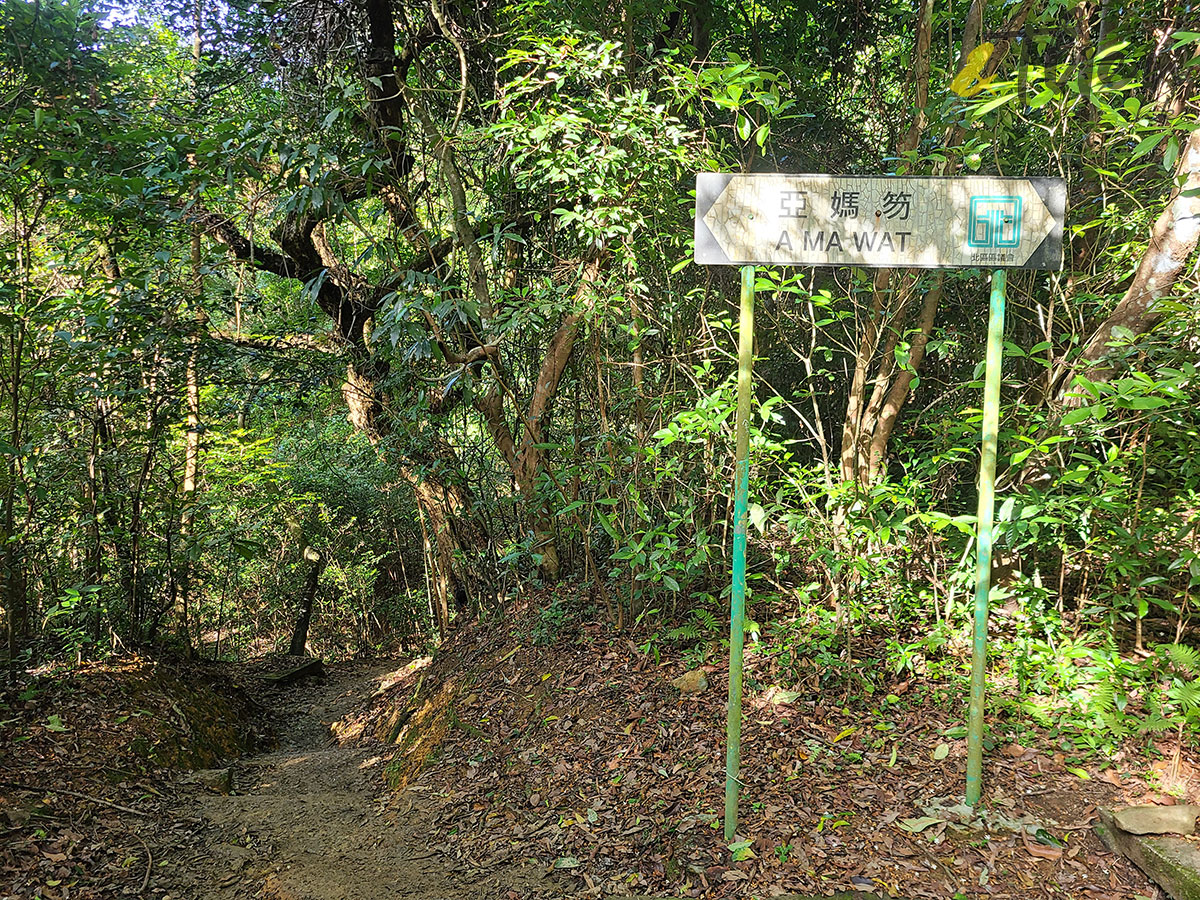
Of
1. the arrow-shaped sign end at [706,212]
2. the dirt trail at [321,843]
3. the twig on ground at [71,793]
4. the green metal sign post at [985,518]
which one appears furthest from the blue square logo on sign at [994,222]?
the twig on ground at [71,793]

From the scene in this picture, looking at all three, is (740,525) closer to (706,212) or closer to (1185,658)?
(706,212)

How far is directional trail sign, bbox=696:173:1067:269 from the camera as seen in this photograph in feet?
8.91

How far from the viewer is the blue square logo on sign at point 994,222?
107 inches

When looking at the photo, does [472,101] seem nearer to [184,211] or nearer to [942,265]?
[184,211]

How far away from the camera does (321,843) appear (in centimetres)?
370

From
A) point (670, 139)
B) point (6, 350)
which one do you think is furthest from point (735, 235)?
point (6, 350)

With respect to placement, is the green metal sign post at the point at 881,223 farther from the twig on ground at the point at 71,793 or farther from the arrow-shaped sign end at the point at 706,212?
the twig on ground at the point at 71,793

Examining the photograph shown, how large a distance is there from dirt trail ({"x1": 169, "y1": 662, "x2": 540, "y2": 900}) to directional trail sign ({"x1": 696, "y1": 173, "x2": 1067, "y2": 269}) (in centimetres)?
285

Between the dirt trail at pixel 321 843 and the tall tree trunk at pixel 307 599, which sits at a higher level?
the dirt trail at pixel 321 843

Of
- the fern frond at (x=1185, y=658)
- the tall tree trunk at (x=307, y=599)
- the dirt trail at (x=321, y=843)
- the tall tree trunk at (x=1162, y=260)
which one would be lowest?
the tall tree trunk at (x=307, y=599)

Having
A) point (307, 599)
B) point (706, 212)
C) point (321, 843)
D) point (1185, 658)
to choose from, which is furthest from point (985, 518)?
point (307, 599)

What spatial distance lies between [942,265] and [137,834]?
4.61 m

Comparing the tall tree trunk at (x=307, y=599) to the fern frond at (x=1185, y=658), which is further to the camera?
the tall tree trunk at (x=307, y=599)

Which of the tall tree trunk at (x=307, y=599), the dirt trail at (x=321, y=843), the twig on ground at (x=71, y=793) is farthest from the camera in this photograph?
the tall tree trunk at (x=307, y=599)
